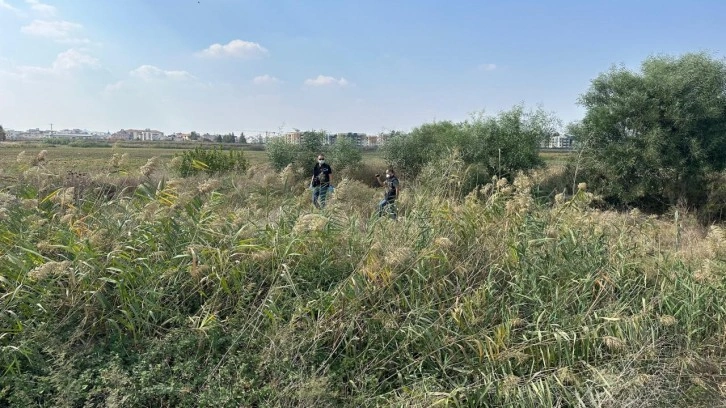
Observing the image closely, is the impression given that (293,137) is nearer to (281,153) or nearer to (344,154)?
(281,153)

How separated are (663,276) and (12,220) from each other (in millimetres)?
5703

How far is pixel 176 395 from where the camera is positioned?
2.70m

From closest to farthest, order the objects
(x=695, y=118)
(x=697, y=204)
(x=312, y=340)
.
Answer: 1. (x=312, y=340)
2. (x=695, y=118)
3. (x=697, y=204)

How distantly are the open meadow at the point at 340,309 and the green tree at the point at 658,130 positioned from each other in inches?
465

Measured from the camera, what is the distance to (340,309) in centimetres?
321

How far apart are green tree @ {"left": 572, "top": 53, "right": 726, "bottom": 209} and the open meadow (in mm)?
11818

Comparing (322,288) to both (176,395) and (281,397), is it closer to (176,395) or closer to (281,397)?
(281,397)

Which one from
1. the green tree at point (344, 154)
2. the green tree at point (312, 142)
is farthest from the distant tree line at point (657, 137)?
the green tree at point (312, 142)

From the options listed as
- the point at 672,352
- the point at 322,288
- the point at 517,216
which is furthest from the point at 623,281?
the point at 322,288

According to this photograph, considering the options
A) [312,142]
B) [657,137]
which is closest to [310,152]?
[312,142]

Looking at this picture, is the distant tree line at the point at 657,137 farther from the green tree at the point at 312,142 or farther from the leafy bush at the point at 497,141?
the green tree at the point at 312,142

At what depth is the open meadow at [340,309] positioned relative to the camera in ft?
9.15

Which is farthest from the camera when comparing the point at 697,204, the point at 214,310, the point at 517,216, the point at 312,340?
the point at 697,204

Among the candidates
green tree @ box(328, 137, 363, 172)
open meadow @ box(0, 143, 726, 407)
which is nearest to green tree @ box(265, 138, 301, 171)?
green tree @ box(328, 137, 363, 172)
